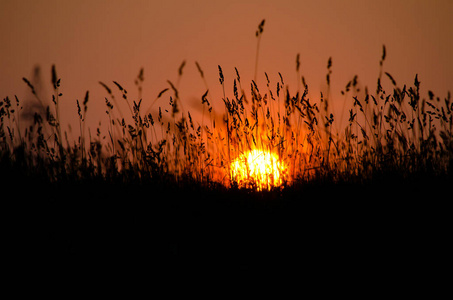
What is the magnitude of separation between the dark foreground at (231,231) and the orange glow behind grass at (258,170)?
21 centimetres

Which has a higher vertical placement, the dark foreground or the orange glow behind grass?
the orange glow behind grass

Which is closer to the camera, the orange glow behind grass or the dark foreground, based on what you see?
the dark foreground

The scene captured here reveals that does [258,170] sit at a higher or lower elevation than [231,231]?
higher

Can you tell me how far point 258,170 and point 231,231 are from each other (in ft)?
3.30

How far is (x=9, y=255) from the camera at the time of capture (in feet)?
5.76

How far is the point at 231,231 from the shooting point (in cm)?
201

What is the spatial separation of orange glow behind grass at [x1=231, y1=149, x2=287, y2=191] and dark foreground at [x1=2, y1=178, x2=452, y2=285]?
21 centimetres

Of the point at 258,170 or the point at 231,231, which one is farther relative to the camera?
the point at 258,170

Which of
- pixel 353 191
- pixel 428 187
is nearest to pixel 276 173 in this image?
pixel 353 191

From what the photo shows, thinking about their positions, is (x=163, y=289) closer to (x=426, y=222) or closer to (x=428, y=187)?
(x=426, y=222)

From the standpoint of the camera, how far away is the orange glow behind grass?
2852 millimetres

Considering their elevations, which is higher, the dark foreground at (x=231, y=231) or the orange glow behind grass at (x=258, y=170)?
the orange glow behind grass at (x=258, y=170)

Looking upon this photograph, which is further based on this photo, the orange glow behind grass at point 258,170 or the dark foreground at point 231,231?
the orange glow behind grass at point 258,170

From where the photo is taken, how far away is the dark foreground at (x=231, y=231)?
1.65 metres
